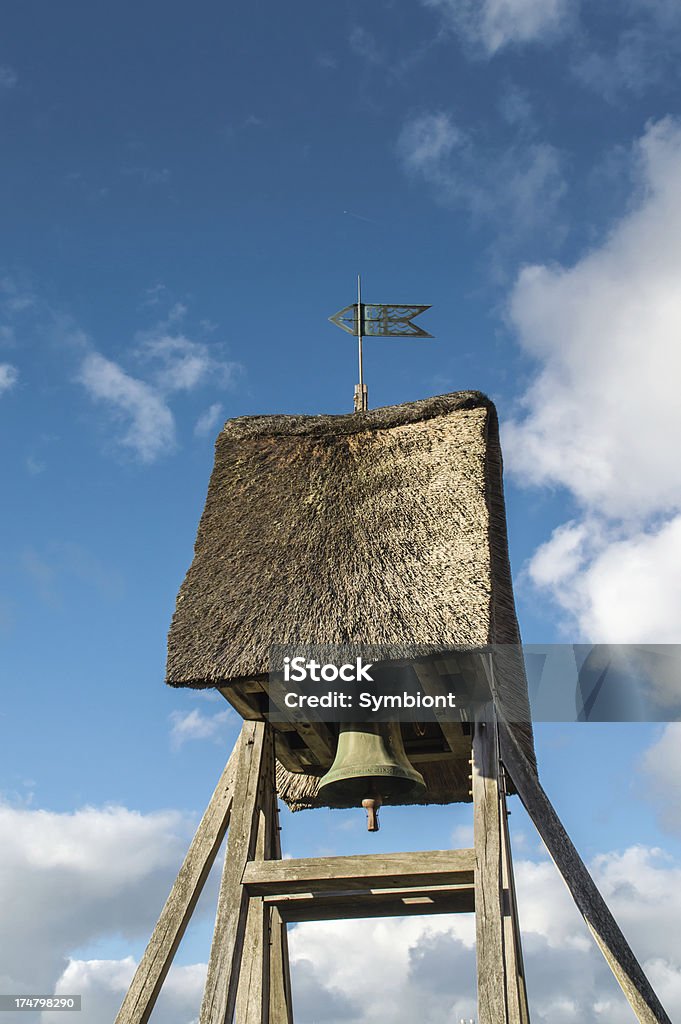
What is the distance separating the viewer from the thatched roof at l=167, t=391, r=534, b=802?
6.91 meters

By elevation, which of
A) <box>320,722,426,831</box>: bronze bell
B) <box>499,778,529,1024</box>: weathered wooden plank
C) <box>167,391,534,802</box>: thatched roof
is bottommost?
<box>499,778,529,1024</box>: weathered wooden plank

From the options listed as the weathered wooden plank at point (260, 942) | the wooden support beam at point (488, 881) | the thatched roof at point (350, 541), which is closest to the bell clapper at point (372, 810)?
the wooden support beam at point (488, 881)

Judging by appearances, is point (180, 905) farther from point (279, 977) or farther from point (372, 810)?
point (279, 977)

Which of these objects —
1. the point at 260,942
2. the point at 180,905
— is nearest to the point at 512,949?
→ the point at 260,942

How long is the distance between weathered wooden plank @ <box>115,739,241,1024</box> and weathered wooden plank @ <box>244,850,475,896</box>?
49 cm

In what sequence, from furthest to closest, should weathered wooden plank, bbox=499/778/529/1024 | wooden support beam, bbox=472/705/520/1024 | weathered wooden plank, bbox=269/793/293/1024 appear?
weathered wooden plank, bbox=269/793/293/1024, weathered wooden plank, bbox=499/778/529/1024, wooden support beam, bbox=472/705/520/1024

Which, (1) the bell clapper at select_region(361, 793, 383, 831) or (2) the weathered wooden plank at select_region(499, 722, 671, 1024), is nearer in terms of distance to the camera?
(2) the weathered wooden plank at select_region(499, 722, 671, 1024)

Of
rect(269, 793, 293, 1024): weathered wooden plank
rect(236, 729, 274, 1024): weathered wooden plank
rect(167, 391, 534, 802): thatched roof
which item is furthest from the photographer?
rect(269, 793, 293, 1024): weathered wooden plank

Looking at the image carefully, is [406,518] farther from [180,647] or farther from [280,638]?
[180,647]

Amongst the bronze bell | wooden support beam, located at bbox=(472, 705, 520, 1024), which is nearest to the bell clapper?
the bronze bell

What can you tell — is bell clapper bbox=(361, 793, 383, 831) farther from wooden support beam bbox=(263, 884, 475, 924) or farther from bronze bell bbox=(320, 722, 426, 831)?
wooden support beam bbox=(263, 884, 475, 924)

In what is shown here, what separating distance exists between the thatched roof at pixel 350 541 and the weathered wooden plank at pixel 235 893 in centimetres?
90

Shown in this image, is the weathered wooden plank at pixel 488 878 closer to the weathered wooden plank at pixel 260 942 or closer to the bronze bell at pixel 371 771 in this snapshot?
the bronze bell at pixel 371 771

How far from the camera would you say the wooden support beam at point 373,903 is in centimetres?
691
